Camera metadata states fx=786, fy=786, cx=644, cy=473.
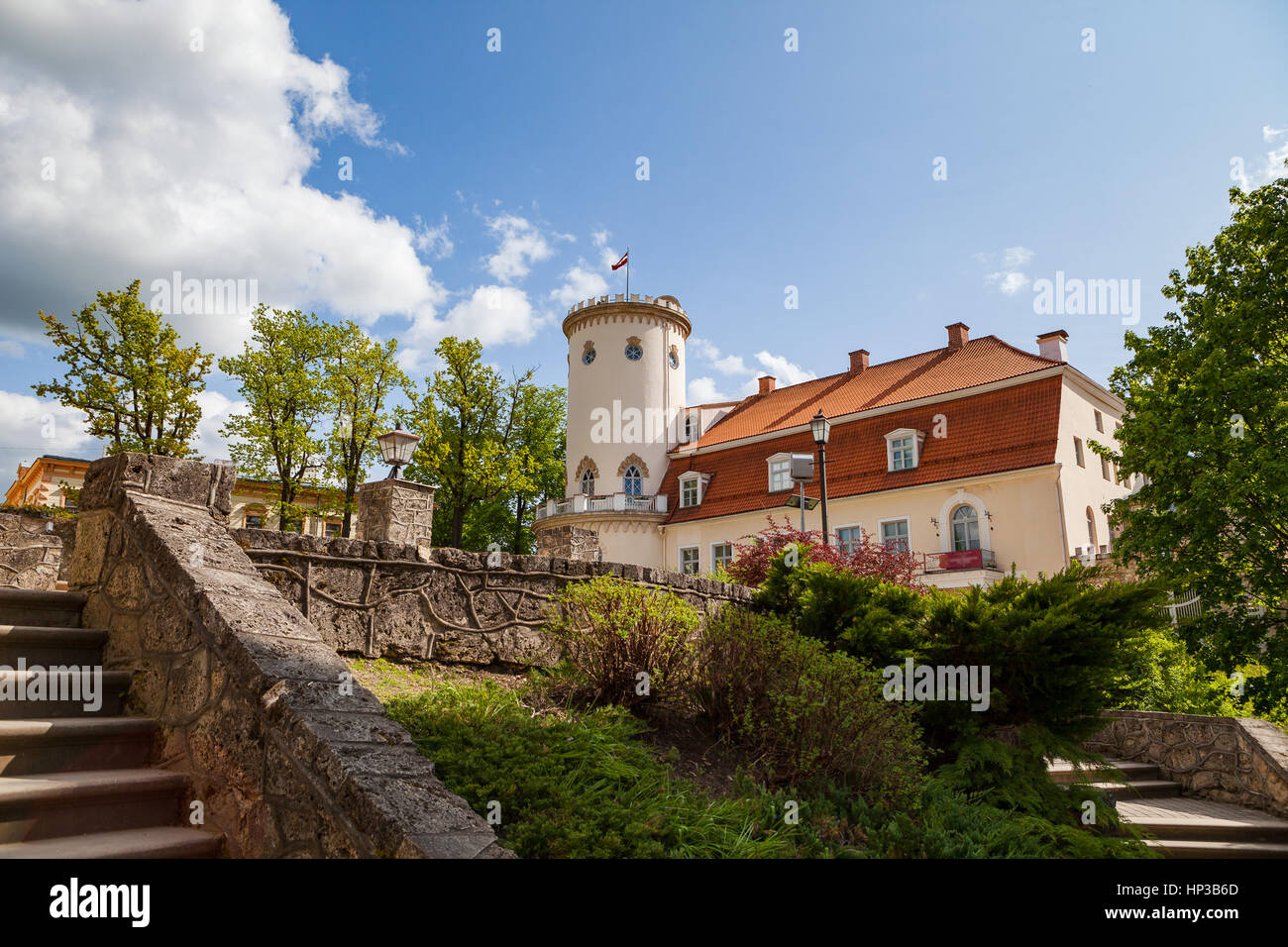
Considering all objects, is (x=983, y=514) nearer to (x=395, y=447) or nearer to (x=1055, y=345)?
(x=1055, y=345)

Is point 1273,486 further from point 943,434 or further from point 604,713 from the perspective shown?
point 604,713

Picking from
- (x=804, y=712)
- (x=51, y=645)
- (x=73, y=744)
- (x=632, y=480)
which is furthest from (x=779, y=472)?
(x=73, y=744)

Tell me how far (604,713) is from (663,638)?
2.92ft

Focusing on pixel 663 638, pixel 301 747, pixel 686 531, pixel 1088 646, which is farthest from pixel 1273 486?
pixel 686 531

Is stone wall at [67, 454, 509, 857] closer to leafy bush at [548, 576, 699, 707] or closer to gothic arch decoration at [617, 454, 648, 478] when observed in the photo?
leafy bush at [548, 576, 699, 707]

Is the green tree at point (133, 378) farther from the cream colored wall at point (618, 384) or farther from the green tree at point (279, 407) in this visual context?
the cream colored wall at point (618, 384)

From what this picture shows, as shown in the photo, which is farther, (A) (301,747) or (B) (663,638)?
(B) (663,638)

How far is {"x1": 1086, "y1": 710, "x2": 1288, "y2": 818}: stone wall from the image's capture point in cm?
763

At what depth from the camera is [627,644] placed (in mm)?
5934

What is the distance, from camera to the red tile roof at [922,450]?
23.4m

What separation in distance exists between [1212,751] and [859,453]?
19.8 m

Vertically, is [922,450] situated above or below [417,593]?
above

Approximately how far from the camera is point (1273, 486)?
1384 cm
